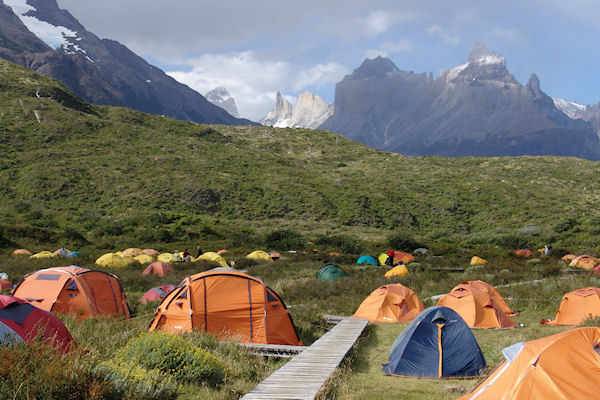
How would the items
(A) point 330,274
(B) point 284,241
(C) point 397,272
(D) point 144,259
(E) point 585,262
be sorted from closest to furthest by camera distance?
(A) point 330,274 < (C) point 397,272 < (E) point 585,262 < (D) point 144,259 < (B) point 284,241

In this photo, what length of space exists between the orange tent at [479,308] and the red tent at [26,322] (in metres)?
11.1

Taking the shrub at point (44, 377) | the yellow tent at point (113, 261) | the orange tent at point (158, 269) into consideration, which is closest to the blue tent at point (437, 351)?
the shrub at point (44, 377)

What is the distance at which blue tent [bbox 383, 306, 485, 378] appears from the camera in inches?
394

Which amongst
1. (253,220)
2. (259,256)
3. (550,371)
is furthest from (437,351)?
(253,220)

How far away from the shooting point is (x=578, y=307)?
14.6 m

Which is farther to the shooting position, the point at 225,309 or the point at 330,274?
→ the point at 330,274

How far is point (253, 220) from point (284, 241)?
15547 millimetres

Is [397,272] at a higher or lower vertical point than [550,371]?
lower

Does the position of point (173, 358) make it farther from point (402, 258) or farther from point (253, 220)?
point (253, 220)

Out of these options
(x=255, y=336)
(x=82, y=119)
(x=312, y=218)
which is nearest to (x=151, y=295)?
(x=255, y=336)

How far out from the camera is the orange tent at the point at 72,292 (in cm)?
1356

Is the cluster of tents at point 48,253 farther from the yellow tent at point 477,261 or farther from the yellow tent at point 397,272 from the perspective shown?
the yellow tent at point 477,261

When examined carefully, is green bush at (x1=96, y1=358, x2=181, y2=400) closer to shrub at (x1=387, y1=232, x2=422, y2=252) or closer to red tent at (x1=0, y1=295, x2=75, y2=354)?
red tent at (x1=0, y1=295, x2=75, y2=354)

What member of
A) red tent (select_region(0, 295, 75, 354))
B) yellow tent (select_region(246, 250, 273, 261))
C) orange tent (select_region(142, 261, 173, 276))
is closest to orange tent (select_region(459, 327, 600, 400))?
red tent (select_region(0, 295, 75, 354))
